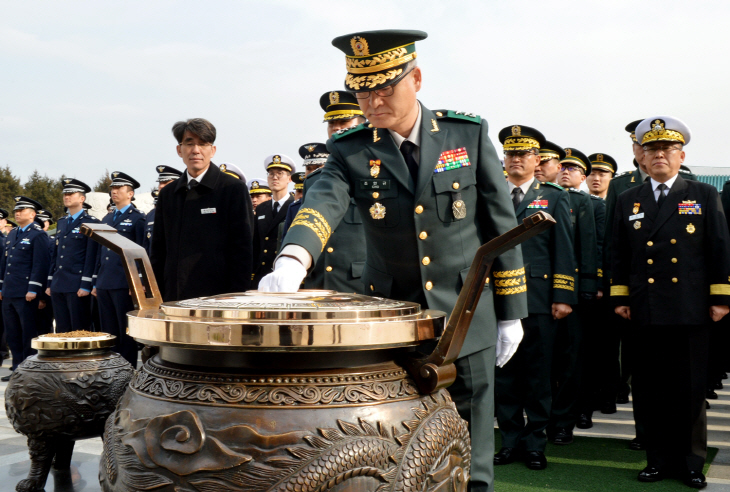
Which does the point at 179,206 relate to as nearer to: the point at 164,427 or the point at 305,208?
the point at 305,208

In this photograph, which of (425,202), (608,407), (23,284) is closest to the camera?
(425,202)

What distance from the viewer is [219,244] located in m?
4.51

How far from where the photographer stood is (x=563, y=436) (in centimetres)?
518

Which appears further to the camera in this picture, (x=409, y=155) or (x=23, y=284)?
(x=23, y=284)

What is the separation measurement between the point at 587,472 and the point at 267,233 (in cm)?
450

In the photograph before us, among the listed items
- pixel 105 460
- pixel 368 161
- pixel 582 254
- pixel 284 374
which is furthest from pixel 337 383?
pixel 582 254

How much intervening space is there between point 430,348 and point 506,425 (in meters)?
2.75

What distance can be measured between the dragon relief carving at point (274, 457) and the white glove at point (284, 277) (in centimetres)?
48

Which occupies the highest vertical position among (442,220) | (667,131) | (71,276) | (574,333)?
(667,131)

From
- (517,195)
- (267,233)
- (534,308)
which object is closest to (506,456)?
(534,308)

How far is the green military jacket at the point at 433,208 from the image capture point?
2.30 metres

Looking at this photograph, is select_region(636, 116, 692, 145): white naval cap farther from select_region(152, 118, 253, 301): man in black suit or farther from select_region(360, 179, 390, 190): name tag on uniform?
select_region(360, 179, 390, 190): name tag on uniform

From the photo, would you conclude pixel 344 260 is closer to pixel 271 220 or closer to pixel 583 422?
pixel 583 422

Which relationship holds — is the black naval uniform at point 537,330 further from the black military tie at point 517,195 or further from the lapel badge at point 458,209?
the lapel badge at point 458,209
